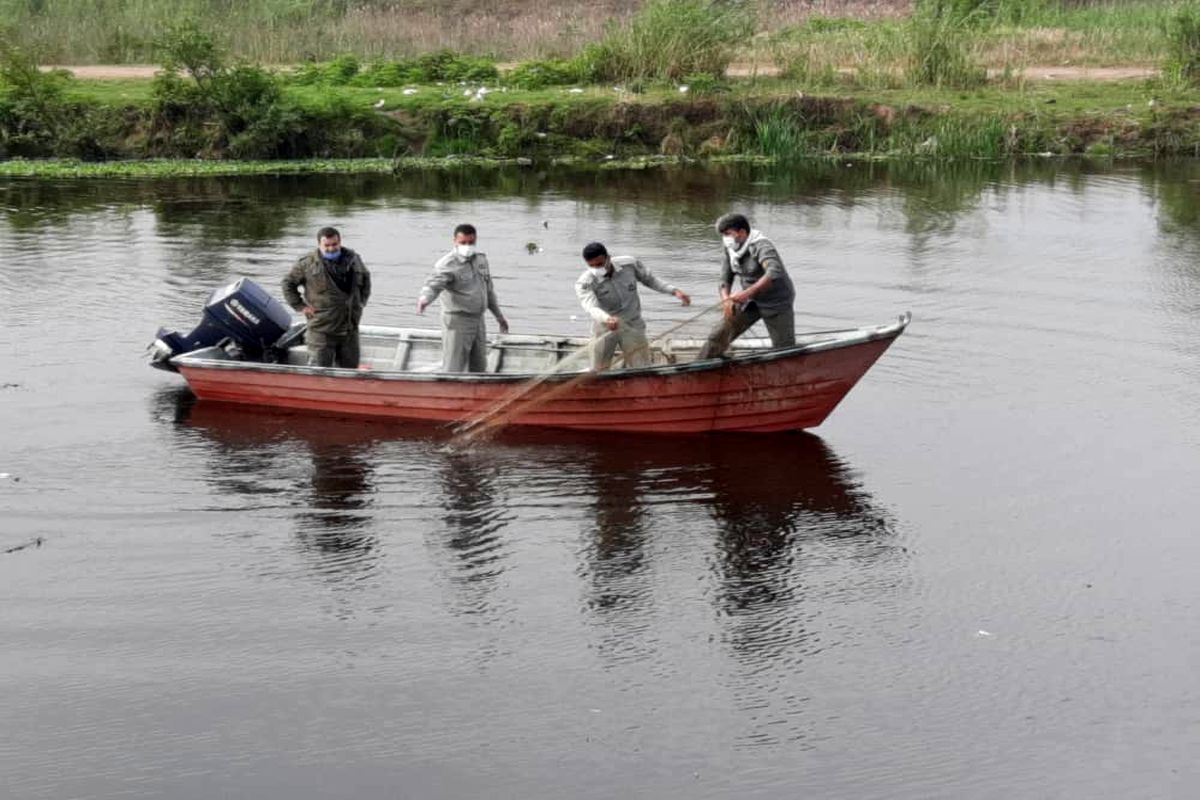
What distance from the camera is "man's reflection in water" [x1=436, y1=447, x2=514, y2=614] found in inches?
453

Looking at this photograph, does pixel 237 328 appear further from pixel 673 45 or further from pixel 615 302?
pixel 673 45

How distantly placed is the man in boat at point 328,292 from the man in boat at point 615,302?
2203 mm

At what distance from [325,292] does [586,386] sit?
256 centimetres

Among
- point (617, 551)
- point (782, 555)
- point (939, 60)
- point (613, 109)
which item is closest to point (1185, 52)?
point (939, 60)

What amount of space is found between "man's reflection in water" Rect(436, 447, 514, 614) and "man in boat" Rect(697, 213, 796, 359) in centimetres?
230

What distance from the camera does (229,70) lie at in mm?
34125

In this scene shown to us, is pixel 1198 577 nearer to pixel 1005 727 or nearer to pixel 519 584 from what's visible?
pixel 1005 727

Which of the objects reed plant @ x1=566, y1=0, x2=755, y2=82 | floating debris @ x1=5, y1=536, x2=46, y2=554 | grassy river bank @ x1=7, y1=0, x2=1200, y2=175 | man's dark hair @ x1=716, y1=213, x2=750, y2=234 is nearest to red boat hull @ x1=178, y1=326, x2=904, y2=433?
man's dark hair @ x1=716, y1=213, x2=750, y2=234

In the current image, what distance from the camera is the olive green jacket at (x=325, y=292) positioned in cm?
1512

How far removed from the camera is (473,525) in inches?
504

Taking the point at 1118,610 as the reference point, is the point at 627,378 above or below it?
above

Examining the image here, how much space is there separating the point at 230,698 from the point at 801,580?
13.4 feet

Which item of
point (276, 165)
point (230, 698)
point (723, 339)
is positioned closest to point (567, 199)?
point (276, 165)

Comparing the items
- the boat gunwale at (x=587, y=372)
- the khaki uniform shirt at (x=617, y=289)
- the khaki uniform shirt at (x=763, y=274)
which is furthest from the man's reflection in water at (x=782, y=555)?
the khaki uniform shirt at (x=617, y=289)
